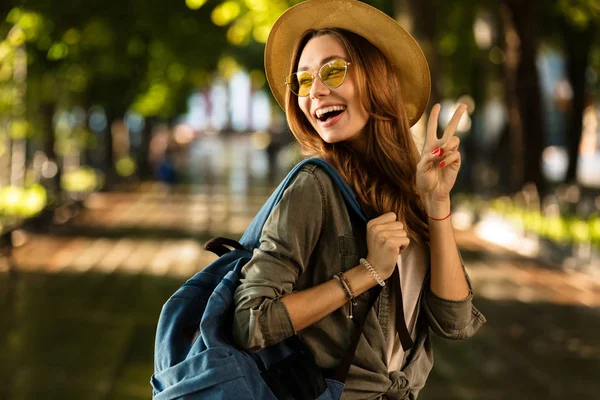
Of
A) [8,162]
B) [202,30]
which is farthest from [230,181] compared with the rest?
[8,162]

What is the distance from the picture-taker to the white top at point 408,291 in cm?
261

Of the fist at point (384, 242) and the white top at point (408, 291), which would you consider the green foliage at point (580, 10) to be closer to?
the white top at point (408, 291)

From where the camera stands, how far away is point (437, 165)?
2682 millimetres

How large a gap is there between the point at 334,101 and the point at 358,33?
199mm

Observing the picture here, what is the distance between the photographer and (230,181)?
39688 mm

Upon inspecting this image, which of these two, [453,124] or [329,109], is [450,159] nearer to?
[453,124]

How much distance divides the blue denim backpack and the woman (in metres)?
0.04

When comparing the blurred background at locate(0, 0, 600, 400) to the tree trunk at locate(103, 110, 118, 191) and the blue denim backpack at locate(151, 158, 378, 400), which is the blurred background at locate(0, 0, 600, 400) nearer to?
the tree trunk at locate(103, 110, 118, 191)

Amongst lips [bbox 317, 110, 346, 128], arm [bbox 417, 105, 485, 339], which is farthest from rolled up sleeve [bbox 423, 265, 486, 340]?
lips [bbox 317, 110, 346, 128]

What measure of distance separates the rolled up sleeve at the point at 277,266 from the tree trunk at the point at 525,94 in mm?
20082

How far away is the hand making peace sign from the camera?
266cm

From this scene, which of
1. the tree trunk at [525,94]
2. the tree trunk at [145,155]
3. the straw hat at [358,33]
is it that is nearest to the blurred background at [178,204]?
the tree trunk at [525,94]

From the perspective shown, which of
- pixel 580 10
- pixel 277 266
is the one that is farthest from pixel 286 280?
pixel 580 10

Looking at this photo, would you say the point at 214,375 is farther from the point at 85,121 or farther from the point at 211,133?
the point at 211,133
